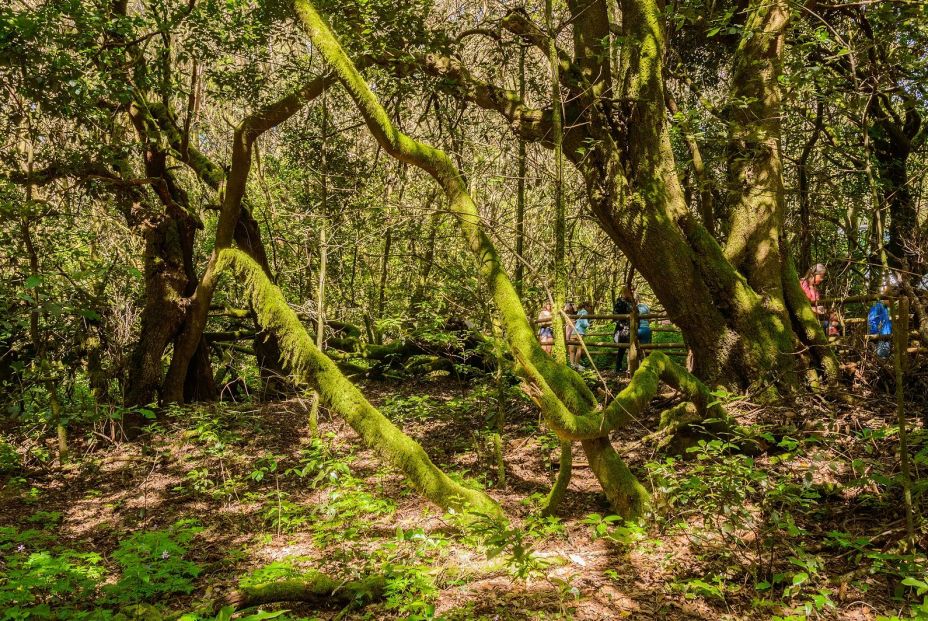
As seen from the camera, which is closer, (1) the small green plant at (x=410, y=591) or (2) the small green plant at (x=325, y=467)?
(1) the small green plant at (x=410, y=591)

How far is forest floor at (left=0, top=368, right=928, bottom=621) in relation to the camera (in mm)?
3395

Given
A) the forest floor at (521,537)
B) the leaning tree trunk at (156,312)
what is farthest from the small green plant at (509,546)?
the leaning tree trunk at (156,312)

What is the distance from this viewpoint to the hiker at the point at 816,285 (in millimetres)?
6438

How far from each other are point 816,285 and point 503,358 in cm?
392

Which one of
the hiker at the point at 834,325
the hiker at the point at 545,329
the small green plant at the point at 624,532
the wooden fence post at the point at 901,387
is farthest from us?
the hiker at the point at 545,329

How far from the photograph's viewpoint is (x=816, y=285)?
6570 millimetres

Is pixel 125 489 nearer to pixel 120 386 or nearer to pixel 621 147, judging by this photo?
pixel 120 386

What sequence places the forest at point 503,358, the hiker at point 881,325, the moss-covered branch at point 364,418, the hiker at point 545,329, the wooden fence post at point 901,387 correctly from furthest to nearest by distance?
the hiker at point 545,329, the hiker at point 881,325, the moss-covered branch at point 364,418, the forest at point 503,358, the wooden fence post at point 901,387

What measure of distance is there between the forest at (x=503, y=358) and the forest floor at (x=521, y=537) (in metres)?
0.03

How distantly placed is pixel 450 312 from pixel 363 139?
495 cm

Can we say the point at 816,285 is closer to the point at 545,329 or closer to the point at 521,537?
the point at 545,329

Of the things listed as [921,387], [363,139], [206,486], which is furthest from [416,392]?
[921,387]

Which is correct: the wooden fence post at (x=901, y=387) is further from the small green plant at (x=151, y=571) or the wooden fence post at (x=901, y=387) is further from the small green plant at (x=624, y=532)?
the small green plant at (x=151, y=571)

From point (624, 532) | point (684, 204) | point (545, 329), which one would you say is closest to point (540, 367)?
point (624, 532)
